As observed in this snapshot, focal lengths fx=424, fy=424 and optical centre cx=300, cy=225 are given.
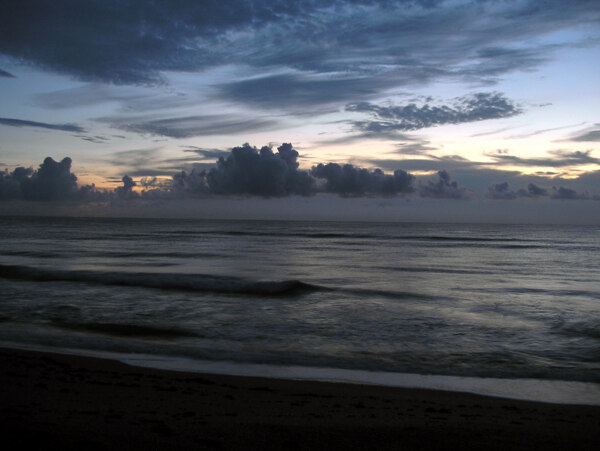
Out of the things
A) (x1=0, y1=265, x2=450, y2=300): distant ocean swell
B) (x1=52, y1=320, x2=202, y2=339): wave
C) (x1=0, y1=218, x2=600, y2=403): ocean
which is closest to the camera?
(x1=0, y1=218, x2=600, y2=403): ocean

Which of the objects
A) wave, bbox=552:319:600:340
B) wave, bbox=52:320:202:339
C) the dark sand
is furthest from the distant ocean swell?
the dark sand

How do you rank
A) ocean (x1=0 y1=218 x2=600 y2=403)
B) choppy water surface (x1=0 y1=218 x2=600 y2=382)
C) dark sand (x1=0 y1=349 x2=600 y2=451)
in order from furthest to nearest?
choppy water surface (x1=0 y1=218 x2=600 y2=382), ocean (x1=0 y1=218 x2=600 y2=403), dark sand (x1=0 y1=349 x2=600 y2=451)

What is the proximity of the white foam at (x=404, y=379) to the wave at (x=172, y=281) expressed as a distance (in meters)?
10.6

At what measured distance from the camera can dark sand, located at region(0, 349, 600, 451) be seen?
465cm

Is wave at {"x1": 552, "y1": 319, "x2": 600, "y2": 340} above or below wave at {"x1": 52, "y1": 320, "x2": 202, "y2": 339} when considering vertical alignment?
above

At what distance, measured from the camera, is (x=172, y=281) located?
2273cm

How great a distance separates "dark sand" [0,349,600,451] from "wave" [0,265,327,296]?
40.9 ft

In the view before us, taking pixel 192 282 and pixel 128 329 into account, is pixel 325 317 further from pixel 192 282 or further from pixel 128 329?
pixel 192 282

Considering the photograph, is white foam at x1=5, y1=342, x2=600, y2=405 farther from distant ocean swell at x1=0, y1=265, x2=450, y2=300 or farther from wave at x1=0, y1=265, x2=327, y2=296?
wave at x1=0, y1=265, x2=327, y2=296

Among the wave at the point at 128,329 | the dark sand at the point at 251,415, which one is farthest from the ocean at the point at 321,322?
the dark sand at the point at 251,415

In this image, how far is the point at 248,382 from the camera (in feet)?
Result: 25.6

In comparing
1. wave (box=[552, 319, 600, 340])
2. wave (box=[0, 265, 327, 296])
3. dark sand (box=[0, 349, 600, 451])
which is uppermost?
dark sand (box=[0, 349, 600, 451])

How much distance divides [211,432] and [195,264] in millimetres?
28037

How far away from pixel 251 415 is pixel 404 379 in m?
3.98
